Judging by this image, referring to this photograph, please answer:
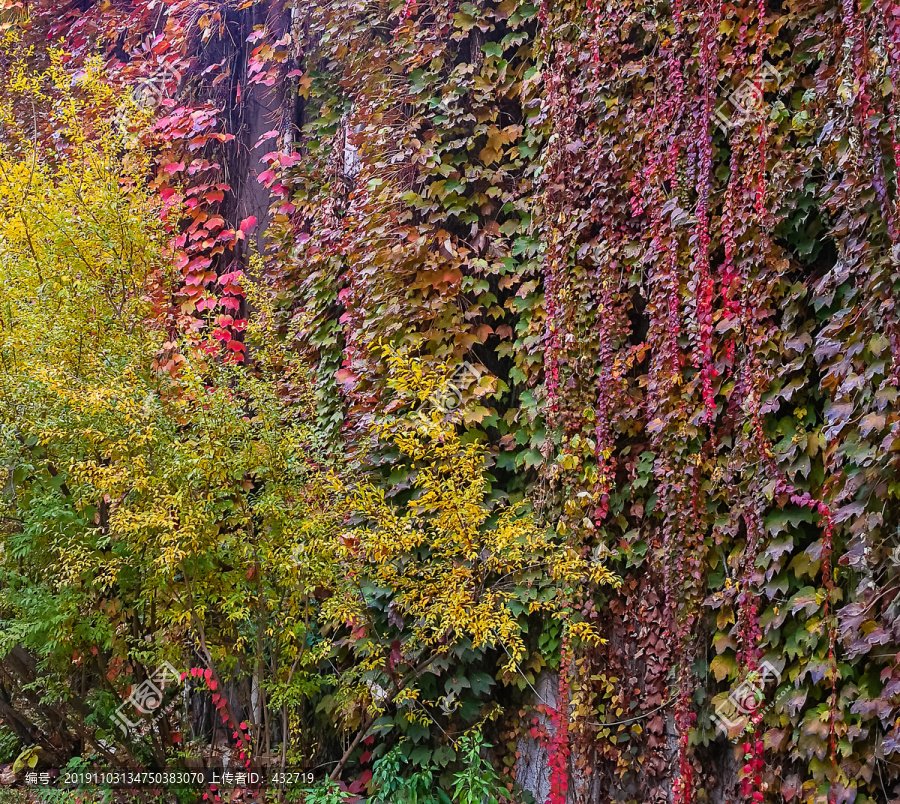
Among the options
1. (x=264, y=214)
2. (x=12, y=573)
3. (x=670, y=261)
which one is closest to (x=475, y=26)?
(x=670, y=261)

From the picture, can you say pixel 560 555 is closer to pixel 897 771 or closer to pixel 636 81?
pixel 897 771

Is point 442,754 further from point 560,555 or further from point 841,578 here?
point 841,578

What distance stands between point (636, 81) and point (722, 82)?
0.34 meters

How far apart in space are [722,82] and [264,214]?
2.92m

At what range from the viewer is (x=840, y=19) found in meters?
2.08

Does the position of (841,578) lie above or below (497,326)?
below

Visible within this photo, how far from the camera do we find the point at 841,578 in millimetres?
1979

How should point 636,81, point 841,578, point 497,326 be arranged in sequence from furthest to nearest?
point 497,326, point 636,81, point 841,578

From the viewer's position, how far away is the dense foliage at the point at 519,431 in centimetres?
203

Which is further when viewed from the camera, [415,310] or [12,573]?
[415,310]

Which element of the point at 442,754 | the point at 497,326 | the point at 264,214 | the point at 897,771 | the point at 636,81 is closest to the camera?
the point at 897,771

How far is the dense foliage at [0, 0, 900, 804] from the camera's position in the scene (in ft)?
6.65

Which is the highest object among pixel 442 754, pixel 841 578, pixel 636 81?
pixel 636 81

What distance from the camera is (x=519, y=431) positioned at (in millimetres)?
2930
